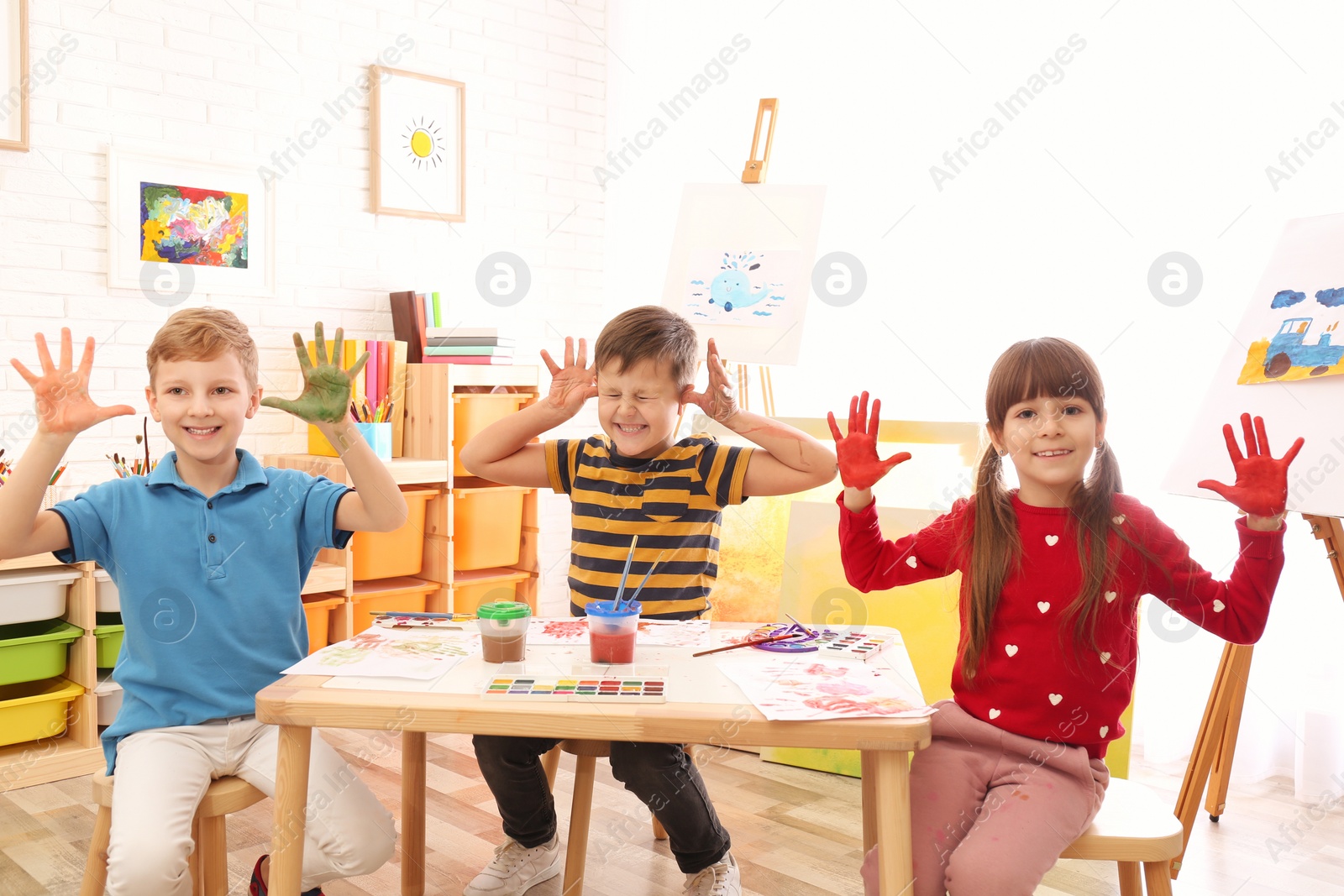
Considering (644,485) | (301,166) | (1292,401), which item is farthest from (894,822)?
(301,166)

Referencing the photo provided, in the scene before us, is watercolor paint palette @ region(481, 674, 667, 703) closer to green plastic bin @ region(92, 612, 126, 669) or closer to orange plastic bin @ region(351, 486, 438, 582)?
green plastic bin @ region(92, 612, 126, 669)

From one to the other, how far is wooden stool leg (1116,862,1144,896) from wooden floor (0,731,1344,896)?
61 cm

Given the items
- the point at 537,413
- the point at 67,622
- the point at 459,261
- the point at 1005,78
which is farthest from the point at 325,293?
the point at 1005,78

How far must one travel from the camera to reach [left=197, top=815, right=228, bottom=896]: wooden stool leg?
1521 millimetres

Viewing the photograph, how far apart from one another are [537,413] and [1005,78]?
1845 millimetres

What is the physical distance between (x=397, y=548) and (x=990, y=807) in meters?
2.32

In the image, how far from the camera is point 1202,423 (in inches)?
84.4

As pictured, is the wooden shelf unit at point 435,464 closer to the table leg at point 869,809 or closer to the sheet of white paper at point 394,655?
the sheet of white paper at point 394,655

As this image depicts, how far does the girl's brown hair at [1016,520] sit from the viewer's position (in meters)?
1.52

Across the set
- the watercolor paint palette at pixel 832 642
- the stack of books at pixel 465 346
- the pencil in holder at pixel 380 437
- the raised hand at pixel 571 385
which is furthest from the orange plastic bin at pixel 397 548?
the watercolor paint palette at pixel 832 642

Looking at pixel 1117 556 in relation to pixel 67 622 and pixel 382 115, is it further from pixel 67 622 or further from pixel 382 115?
pixel 382 115

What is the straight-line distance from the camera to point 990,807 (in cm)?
144

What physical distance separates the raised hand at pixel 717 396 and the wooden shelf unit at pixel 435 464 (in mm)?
1506

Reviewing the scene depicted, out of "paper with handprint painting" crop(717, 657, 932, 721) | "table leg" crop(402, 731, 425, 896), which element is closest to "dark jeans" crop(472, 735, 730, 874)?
"table leg" crop(402, 731, 425, 896)
